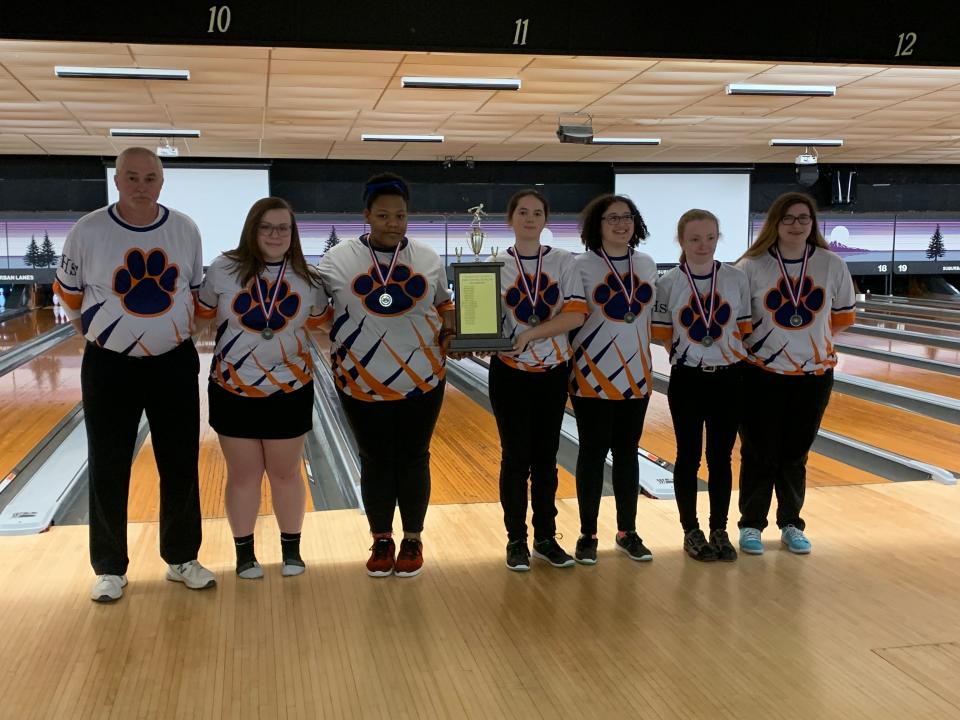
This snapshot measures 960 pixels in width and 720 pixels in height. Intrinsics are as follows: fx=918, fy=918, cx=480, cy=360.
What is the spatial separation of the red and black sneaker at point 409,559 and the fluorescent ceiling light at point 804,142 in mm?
8958

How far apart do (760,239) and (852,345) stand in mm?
6141

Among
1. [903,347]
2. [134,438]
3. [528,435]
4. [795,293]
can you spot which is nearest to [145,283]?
[134,438]

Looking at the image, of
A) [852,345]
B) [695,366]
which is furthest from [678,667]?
[852,345]

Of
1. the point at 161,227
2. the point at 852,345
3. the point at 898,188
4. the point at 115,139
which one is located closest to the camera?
the point at 161,227

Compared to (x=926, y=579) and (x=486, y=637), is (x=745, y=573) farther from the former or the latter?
(x=486, y=637)

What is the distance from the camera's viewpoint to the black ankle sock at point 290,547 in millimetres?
2838

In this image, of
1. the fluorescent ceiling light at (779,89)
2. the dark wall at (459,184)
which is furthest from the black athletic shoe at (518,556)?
the dark wall at (459,184)

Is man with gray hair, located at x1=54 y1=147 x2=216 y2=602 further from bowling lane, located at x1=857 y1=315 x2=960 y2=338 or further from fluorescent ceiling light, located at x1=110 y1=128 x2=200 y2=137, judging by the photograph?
bowling lane, located at x1=857 y1=315 x2=960 y2=338

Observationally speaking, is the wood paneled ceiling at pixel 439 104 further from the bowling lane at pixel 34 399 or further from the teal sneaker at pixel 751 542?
the teal sneaker at pixel 751 542

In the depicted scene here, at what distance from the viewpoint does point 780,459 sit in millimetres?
3055

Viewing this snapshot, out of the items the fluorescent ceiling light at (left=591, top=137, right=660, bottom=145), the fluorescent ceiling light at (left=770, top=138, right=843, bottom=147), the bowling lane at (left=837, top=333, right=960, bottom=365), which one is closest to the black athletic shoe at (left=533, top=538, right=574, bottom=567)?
the bowling lane at (left=837, top=333, right=960, bottom=365)

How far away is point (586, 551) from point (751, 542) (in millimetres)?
570

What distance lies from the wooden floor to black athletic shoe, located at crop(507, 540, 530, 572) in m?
0.05

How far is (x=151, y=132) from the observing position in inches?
363
